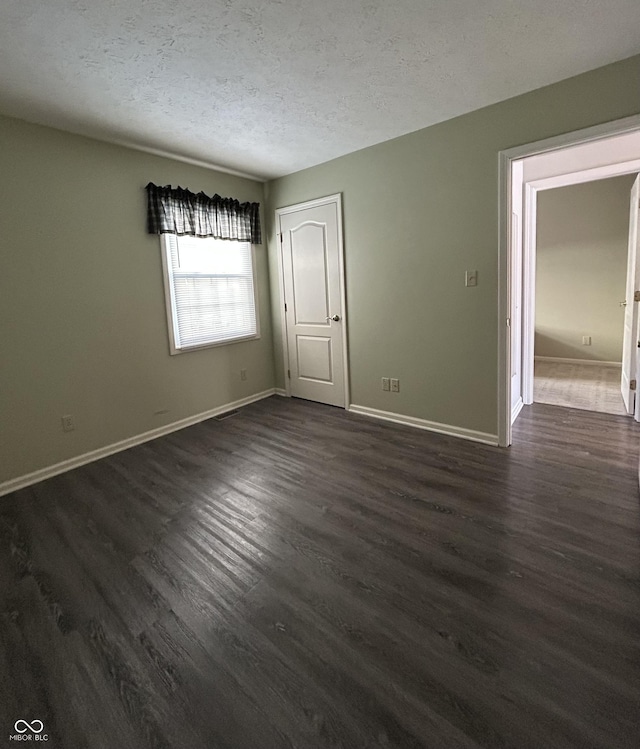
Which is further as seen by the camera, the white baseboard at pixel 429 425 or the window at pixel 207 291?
the window at pixel 207 291

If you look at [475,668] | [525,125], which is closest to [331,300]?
[525,125]

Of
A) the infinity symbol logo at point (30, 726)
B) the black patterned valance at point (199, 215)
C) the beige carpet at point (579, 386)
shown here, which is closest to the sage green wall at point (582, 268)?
the beige carpet at point (579, 386)

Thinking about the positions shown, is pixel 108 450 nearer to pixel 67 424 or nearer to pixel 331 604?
pixel 67 424

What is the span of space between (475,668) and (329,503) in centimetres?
117

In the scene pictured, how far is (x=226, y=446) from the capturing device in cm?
333

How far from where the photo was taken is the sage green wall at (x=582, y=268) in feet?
17.0

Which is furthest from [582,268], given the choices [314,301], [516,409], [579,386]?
[314,301]

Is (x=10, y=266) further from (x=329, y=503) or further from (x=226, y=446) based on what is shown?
(x=329, y=503)

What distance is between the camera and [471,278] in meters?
3.04

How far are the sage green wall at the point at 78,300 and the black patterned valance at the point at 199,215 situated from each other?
10cm

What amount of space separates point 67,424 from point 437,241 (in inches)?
127

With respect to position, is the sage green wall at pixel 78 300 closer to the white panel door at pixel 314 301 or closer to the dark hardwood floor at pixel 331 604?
the dark hardwood floor at pixel 331 604

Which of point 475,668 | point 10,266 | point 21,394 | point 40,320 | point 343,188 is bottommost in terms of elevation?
point 475,668

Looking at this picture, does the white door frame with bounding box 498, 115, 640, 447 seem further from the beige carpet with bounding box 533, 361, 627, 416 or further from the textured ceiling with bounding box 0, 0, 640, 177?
the beige carpet with bounding box 533, 361, 627, 416
